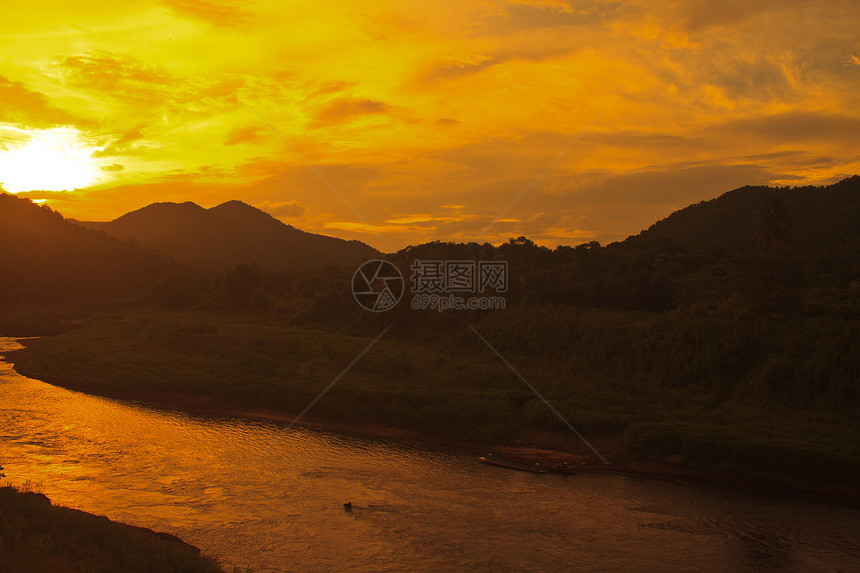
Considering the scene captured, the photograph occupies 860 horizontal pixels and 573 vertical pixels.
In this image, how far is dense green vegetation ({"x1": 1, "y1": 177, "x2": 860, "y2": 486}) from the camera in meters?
27.1

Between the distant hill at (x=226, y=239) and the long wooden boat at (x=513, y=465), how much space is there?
124276 mm

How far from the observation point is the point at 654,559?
17.0 m

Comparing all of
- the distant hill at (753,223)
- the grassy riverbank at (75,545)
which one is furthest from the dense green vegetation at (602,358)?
the grassy riverbank at (75,545)

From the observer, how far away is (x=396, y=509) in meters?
20.2

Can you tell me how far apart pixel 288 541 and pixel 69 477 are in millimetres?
10287

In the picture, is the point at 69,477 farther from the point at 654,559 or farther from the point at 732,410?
the point at 732,410

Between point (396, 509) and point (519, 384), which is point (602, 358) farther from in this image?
point (396, 509)

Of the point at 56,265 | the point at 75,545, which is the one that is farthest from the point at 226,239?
the point at 75,545

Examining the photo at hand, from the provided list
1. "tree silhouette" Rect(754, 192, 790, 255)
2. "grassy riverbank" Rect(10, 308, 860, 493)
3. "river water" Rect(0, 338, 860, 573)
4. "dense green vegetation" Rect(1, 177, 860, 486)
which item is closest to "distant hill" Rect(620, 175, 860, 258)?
"dense green vegetation" Rect(1, 177, 860, 486)

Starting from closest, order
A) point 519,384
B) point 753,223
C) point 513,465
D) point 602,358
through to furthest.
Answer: point 513,465 → point 519,384 → point 602,358 → point 753,223

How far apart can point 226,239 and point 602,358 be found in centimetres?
15843

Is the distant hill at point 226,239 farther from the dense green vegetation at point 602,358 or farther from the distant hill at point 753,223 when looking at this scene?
the dense green vegetation at point 602,358

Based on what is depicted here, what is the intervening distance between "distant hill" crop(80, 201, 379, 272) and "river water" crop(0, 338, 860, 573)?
121m

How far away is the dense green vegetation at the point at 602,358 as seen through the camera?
27109 mm
